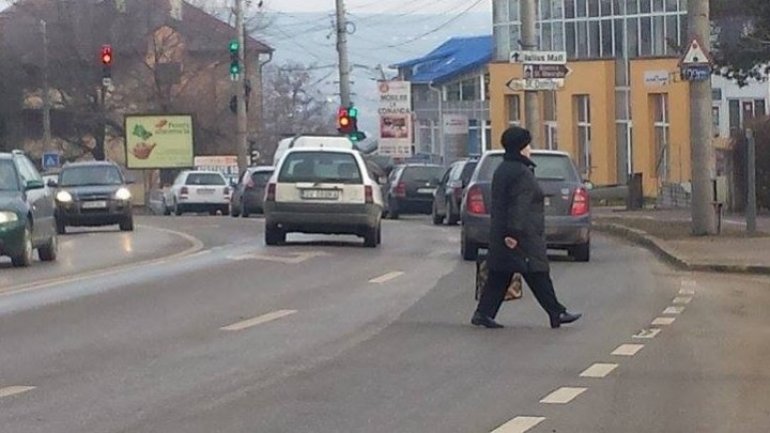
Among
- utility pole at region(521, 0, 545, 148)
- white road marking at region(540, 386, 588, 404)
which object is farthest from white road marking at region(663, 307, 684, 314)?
utility pole at region(521, 0, 545, 148)

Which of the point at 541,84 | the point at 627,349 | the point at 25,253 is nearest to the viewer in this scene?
the point at 627,349

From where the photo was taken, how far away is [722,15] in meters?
40.8

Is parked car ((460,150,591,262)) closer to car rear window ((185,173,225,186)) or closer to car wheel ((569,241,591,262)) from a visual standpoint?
car wheel ((569,241,591,262))

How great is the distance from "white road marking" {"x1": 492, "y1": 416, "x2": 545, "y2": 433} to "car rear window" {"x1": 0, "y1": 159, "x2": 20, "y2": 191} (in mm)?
14860

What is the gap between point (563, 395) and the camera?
36.6ft

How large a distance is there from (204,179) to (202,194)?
1.76 ft

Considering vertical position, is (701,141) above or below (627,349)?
above

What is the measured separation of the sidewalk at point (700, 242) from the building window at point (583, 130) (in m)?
36.7

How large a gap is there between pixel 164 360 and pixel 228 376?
39.4 inches

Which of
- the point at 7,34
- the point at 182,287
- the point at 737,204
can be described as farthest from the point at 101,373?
the point at 7,34

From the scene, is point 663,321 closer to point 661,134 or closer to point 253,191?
point 253,191

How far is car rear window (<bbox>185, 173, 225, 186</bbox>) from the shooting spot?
56.8 meters

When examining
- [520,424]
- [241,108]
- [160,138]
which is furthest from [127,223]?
[160,138]

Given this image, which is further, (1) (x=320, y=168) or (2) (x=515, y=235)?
(1) (x=320, y=168)
